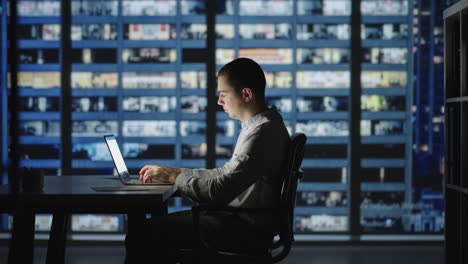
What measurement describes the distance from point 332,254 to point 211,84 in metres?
1.65

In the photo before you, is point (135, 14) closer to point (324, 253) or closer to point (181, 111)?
point (181, 111)

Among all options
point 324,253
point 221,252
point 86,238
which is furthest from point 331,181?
point 221,252

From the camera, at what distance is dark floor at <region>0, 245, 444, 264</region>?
452 cm

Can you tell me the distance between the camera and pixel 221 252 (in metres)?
2.30

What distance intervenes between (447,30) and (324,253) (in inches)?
82.7

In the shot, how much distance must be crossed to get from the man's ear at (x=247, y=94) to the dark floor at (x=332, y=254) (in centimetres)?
230

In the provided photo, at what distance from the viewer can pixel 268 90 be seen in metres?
5.21

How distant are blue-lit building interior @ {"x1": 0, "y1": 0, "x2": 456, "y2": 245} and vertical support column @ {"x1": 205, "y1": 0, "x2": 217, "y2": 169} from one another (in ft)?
0.12

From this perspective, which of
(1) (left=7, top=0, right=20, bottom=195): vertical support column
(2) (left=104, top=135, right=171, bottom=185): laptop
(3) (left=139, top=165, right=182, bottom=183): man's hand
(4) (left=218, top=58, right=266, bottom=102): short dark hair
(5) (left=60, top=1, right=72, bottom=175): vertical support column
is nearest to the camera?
(1) (left=7, top=0, right=20, bottom=195): vertical support column

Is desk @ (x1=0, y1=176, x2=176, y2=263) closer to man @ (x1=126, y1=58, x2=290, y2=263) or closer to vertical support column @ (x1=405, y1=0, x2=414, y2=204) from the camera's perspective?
man @ (x1=126, y1=58, x2=290, y2=263)

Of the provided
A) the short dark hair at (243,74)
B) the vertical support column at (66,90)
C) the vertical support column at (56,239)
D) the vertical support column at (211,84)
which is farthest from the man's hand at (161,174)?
the vertical support column at (66,90)

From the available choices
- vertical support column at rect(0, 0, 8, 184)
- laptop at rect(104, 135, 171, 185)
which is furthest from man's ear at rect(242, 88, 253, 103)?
vertical support column at rect(0, 0, 8, 184)

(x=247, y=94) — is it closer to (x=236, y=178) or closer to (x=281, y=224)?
(x=236, y=178)

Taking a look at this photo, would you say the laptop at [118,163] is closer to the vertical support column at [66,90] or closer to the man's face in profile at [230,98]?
the man's face in profile at [230,98]
